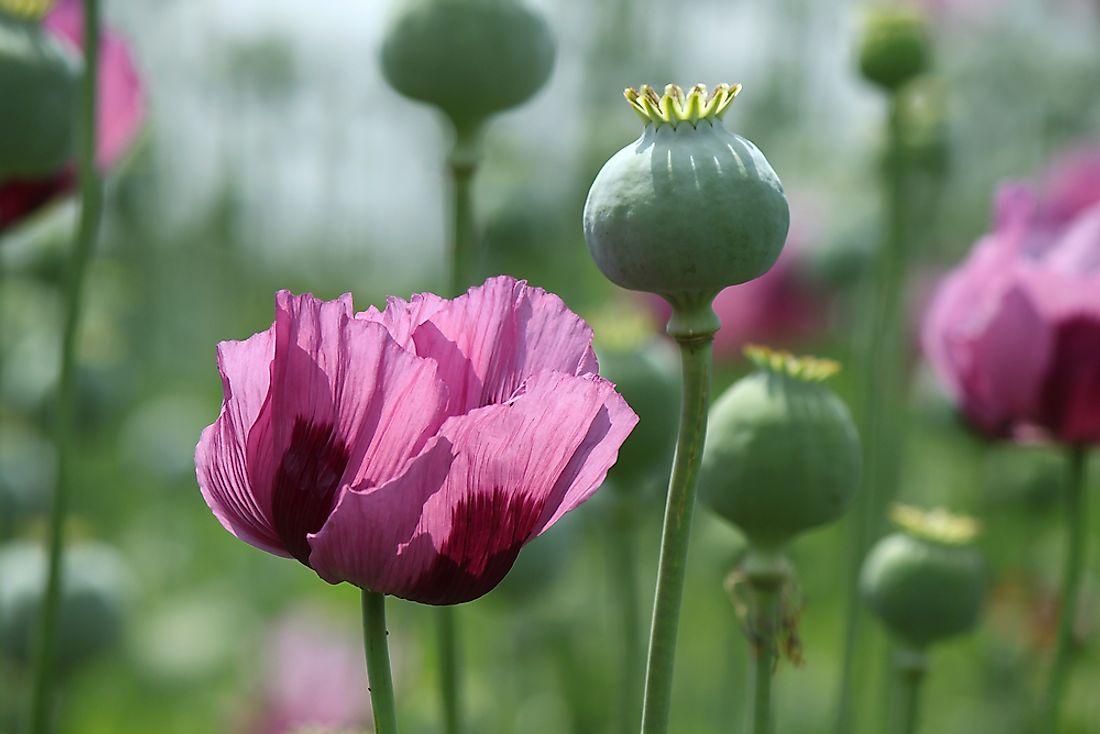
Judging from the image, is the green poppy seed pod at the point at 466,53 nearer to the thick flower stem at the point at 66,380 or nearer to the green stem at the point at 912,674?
the thick flower stem at the point at 66,380

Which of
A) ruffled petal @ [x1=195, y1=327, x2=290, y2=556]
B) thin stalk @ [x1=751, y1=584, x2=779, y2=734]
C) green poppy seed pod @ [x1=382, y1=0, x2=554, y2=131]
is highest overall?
green poppy seed pod @ [x1=382, y1=0, x2=554, y2=131]

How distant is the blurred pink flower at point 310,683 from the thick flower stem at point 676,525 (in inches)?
44.4

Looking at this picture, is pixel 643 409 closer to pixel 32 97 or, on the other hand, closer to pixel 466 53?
pixel 466 53

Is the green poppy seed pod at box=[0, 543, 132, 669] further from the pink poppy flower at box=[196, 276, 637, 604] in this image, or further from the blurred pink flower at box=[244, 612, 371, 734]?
the pink poppy flower at box=[196, 276, 637, 604]

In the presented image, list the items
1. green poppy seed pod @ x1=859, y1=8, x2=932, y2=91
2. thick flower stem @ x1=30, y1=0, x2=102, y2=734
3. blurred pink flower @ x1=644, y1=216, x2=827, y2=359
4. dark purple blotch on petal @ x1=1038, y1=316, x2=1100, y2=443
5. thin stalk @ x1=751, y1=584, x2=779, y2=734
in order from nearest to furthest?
thin stalk @ x1=751, y1=584, x2=779, y2=734 < thick flower stem @ x1=30, y1=0, x2=102, y2=734 < dark purple blotch on petal @ x1=1038, y1=316, x2=1100, y2=443 < green poppy seed pod @ x1=859, y1=8, x2=932, y2=91 < blurred pink flower @ x1=644, y1=216, x2=827, y2=359

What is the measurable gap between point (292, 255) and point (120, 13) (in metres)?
2.07

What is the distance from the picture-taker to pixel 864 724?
203 cm

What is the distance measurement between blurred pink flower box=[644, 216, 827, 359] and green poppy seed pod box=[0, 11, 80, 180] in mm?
1223

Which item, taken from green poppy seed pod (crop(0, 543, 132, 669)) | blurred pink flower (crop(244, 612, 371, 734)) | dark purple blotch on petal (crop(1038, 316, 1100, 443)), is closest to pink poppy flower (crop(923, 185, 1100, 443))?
dark purple blotch on petal (crop(1038, 316, 1100, 443))

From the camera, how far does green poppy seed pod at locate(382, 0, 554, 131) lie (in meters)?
0.83

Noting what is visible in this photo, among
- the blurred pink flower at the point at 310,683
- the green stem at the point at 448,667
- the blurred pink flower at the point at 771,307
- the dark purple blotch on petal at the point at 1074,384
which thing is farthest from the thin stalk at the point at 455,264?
the blurred pink flower at the point at 771,307

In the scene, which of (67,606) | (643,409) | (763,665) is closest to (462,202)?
(643,409)

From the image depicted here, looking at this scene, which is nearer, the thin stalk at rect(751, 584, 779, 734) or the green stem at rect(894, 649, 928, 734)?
the thin stalk at rect(751, 584, 779, 734)

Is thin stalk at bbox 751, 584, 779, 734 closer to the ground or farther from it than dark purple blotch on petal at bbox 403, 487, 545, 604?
closer to the ground
